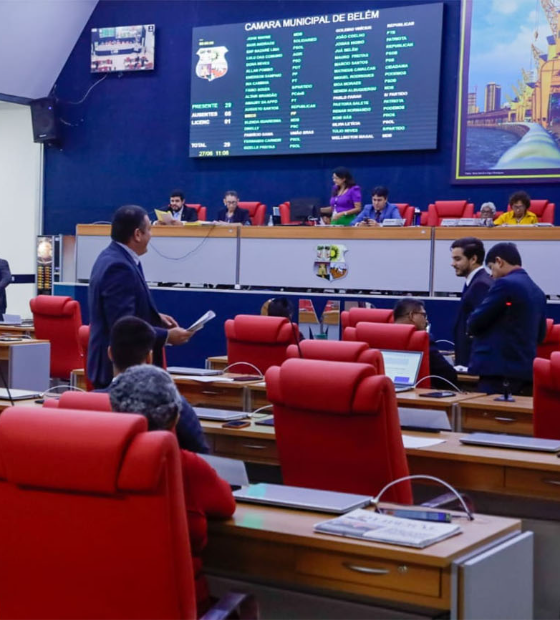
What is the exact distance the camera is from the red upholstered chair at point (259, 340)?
6.01 m

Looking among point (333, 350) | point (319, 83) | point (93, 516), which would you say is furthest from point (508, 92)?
point (93, 516)

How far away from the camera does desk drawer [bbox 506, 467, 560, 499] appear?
326 cm

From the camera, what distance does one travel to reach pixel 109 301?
171 inches

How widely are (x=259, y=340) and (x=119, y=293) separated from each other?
184cm

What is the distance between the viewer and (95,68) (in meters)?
14.6

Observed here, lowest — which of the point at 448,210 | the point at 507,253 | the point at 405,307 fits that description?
the point at 405,307

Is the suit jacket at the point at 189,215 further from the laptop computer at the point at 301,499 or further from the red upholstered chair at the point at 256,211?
the laptop computer at the point at 301,499

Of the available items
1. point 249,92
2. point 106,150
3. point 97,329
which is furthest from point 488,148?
→ point 97,329

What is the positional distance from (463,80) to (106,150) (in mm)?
5422

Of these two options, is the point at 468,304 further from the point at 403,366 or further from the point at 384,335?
the point at 403,366

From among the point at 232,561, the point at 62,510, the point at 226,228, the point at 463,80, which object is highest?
the point at 463,80

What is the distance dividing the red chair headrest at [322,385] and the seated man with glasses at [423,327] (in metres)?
2.51

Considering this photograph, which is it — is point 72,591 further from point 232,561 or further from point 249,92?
point 249,92

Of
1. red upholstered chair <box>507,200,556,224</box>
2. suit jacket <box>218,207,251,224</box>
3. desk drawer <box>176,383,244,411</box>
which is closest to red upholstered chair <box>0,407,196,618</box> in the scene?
desk drawer <box>176,383,244,411</box>
